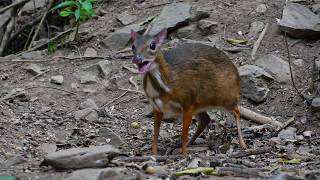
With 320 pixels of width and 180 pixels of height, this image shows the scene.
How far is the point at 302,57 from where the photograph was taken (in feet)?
28.5

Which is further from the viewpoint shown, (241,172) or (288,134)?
(288,134)

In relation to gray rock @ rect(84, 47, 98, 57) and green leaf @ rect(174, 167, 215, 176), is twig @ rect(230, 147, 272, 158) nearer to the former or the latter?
green leaf @ rect(174, 167, 215, 176)

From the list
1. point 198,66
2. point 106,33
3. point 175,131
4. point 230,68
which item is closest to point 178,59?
point 198,66

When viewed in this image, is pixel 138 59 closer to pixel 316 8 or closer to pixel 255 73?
pixel 255 73

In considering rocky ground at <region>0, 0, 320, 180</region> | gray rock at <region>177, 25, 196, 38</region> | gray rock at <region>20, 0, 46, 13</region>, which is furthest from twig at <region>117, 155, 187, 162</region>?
gray rock at <region>20, 0, 46, 13</region>

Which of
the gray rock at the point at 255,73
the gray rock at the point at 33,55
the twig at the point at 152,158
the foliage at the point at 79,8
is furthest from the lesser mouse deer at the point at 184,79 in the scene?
the gray rock at the point at 33,55

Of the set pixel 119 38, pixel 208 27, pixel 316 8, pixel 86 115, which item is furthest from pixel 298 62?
pixel 86 115

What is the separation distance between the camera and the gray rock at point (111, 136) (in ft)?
22.8

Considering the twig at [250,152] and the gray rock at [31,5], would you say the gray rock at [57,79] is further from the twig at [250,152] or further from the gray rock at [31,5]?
the twig at [250,152]

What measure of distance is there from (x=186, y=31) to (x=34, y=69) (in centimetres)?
208

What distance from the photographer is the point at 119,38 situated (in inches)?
373

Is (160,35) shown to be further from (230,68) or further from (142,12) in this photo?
(142,12)

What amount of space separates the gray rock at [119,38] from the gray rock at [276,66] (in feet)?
5.99

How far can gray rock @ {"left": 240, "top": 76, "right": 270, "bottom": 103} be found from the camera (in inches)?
320
